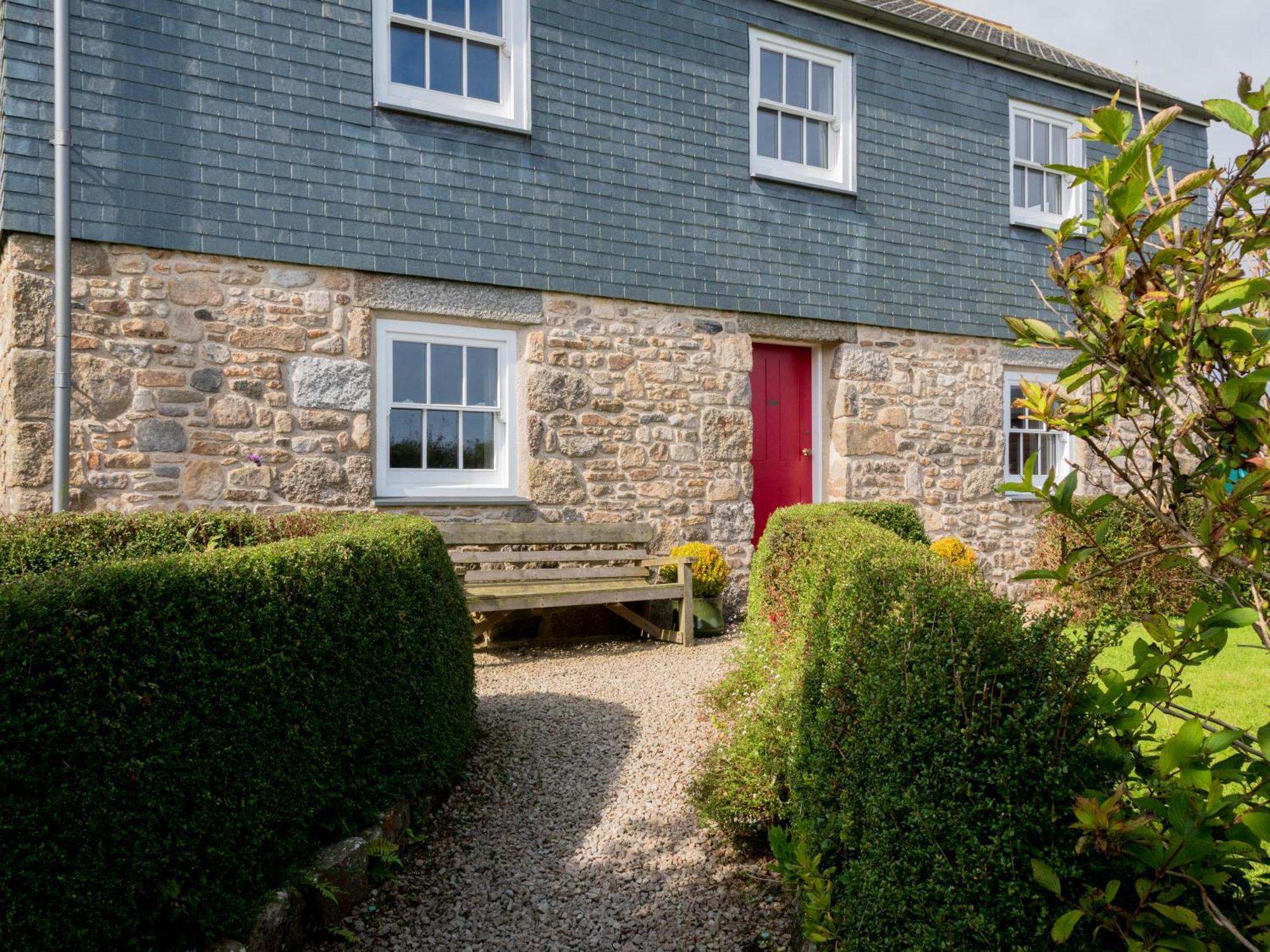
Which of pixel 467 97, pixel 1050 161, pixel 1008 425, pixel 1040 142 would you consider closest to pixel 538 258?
pixel 467 97

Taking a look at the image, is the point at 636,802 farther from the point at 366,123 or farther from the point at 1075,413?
the point at 366,123

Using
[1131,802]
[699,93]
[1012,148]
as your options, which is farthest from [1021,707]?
[1012,148]

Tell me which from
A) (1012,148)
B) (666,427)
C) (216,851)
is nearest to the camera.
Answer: (216,851)

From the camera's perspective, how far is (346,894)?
3.28 metres

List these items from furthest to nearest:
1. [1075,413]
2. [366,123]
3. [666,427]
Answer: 1. [666,427]
2. [366,123]
3. [1075,413]

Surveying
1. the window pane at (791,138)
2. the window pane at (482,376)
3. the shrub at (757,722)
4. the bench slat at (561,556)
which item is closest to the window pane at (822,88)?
the window pane at (791,138)

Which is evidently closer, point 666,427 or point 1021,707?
point 1021,707

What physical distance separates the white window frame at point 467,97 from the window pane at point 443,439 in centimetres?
253

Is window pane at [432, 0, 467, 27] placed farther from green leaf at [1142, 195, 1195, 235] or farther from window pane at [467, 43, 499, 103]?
green leaf at [1142, 195, 1195, 235]

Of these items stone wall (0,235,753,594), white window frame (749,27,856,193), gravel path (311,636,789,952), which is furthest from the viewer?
white window frame (749,27,856,193)

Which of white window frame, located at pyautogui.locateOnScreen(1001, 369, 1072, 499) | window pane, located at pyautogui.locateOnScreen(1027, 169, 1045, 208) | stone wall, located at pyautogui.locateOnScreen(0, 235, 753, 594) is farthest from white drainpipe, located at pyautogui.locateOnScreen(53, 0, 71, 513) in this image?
window pane, located at pyautogui.locateOnScreen(1027, 169, 1045, 208)

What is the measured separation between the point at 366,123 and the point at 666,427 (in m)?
3.71

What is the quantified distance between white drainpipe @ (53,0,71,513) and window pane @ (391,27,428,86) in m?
2.35

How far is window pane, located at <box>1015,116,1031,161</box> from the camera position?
10.9 metres
